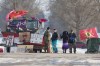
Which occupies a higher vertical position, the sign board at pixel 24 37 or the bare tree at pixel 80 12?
the bare tree at pixel 80 12

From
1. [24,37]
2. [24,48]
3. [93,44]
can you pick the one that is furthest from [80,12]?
[24,48]

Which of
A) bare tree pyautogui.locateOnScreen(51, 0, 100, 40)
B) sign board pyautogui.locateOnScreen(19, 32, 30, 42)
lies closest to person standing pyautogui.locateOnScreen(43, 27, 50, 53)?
sign board pyautogui.locateOnScreen(19, 32, 30, 42)

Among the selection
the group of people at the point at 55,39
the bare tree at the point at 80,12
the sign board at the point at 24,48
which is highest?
the bare tree at the point at 80,12

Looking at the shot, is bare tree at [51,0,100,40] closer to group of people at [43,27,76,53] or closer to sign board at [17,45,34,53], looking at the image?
sign board at [17,45,34,53]

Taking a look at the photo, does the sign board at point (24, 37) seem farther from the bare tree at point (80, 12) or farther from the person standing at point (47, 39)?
the bare tree at point (80, 12)

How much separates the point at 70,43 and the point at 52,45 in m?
1.24

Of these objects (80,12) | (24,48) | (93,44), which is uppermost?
(80,12)

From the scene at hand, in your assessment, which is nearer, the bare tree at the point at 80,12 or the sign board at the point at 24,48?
the sign board at the point at 24,48

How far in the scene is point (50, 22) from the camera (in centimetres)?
11162

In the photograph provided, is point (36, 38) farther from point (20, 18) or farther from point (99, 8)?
point (99, 8)

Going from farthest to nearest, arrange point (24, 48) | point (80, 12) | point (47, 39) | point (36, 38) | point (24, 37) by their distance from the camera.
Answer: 1. point (80, 12)
2. point (24, 37)
3. point (36, 38)
4. point (24, 48)
5. point (47, 39)

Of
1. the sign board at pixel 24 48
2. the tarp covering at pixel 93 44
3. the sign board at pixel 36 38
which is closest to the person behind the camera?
the sign board at pixel 24 48

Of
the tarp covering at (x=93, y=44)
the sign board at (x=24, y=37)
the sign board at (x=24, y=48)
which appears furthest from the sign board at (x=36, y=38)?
the tarp covering at (x=93, y=44)

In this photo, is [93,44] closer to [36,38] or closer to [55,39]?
[55,39]
